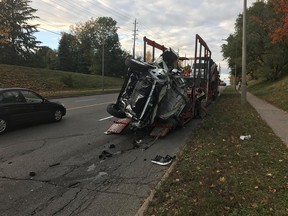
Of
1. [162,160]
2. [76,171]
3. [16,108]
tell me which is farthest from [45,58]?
[76,171]

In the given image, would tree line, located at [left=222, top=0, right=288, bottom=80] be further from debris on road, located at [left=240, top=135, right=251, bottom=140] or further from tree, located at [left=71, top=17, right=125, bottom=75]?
tree, located at [left=71, top=17, right=125, bottom=75]

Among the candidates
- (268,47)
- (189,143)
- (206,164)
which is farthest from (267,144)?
(268,47)

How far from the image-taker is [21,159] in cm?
714

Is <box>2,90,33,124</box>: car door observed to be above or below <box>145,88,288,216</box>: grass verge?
above

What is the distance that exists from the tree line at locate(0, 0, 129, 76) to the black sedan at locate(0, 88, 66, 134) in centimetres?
3568

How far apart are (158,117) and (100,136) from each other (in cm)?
181

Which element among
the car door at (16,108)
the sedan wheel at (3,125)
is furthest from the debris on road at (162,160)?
the car door at (16,108)

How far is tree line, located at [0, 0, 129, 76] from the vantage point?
2562 inches

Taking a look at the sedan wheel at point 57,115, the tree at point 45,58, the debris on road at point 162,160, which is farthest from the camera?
the tree at point 45,58

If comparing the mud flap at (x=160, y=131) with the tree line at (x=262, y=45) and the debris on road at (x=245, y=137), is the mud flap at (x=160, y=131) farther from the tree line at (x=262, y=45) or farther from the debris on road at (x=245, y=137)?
the tree line at (x=262, y=45)

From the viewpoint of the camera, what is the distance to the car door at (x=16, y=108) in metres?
10.4

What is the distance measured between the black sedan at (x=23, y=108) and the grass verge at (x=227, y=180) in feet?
18.3

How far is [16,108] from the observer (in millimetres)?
10633

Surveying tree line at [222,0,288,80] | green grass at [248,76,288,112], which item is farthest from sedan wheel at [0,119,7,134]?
tree line at [222,0,288,80]
